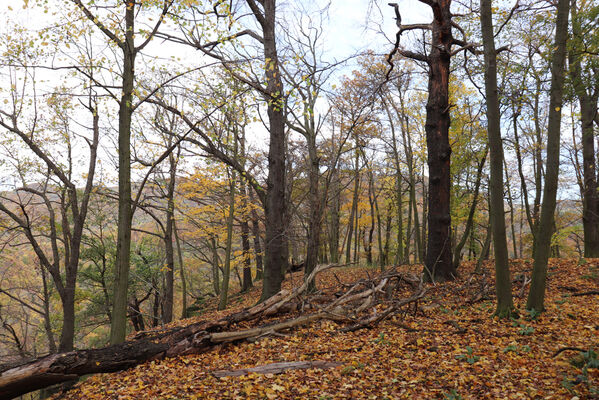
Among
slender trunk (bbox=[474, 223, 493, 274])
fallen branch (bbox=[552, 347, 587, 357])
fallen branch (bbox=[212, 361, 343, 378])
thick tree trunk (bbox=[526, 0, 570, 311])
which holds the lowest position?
fallen branch (bbox=[212, 361, 343, 378])

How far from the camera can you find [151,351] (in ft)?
16.5

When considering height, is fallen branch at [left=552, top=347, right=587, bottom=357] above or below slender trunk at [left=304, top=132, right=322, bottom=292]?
below

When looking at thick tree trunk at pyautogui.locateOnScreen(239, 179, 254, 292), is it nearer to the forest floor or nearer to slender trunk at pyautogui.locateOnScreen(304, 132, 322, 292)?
slender trunk at pyautogui.locateOnScreen(304, 132, 322, 292)

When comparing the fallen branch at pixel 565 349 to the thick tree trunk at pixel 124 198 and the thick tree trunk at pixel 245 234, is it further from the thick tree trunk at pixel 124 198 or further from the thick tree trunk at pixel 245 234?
the thick tree trunk at pixel 245 234

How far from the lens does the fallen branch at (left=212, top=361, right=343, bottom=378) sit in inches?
160

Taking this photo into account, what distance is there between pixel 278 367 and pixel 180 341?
198cm

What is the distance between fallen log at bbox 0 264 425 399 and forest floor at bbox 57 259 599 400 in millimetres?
159

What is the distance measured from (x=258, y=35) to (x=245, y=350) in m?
7.63

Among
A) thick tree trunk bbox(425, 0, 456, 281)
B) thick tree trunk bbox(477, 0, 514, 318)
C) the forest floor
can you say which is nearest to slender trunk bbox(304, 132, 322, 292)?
thick tree trunk bbox(425, 0, 456, 281)

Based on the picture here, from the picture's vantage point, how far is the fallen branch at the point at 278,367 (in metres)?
4.07

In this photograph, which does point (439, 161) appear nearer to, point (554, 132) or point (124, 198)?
point (554, 132)

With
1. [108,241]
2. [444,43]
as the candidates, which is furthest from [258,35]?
[108,241]

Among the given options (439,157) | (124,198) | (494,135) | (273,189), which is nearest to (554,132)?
(494,135)

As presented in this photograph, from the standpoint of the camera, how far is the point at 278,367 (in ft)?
13.7
